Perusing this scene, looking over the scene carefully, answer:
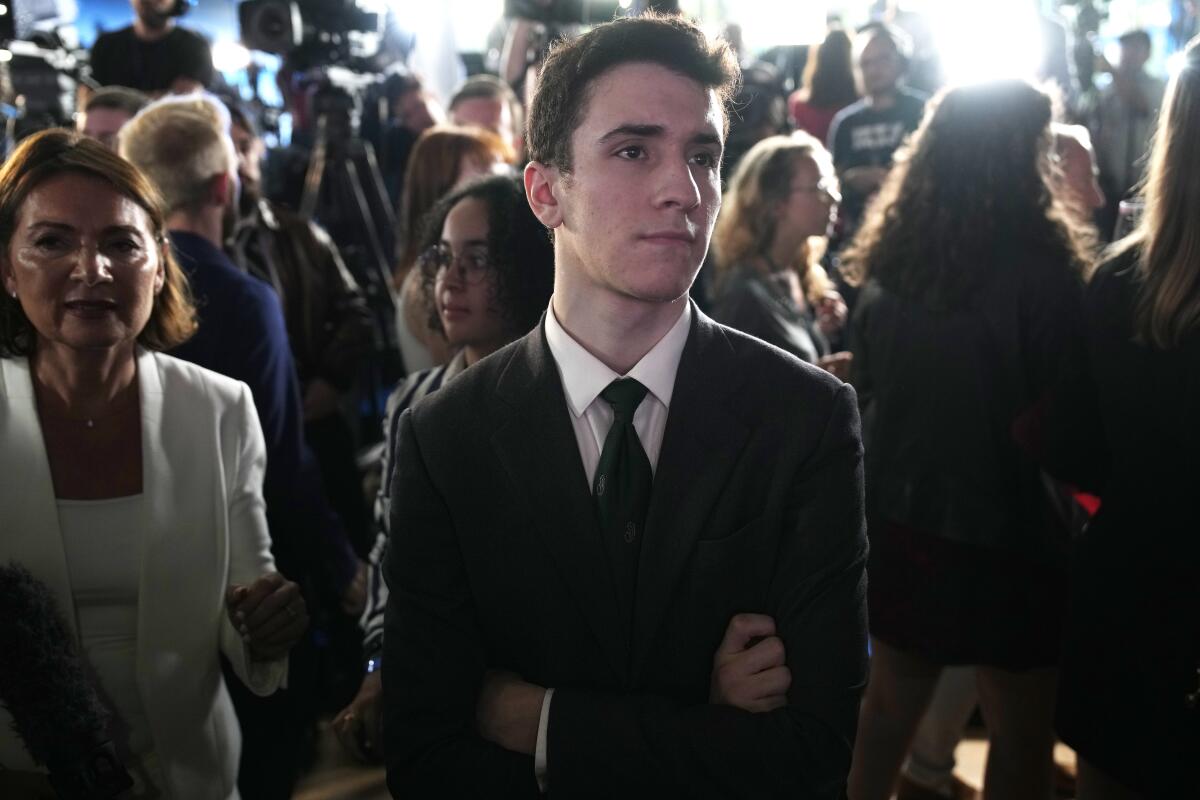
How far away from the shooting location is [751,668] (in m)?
1.24

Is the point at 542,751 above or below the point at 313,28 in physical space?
below

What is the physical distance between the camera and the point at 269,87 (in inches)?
329

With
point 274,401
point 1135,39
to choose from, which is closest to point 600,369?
point 274,401

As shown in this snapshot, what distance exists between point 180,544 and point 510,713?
0.65 meters

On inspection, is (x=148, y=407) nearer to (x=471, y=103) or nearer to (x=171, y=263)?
(x=171, y=263)

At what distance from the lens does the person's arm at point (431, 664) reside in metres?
1.25

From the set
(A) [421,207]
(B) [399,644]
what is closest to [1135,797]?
(B) [399,644]

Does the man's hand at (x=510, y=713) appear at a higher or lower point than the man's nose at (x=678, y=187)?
lower

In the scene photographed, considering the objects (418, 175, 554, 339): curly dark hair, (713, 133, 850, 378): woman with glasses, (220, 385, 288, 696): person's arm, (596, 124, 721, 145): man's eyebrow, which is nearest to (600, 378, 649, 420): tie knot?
(596, 124, 721, 145): man's eyebrow

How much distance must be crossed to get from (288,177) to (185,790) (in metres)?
3.17

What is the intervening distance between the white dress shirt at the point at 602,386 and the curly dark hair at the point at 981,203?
3.72ft

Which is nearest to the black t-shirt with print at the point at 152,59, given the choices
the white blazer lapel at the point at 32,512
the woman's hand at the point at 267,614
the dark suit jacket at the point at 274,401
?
the dark suit jacket at the point at 274,401

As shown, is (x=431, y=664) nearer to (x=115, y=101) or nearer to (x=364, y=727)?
(x=364, y=727)

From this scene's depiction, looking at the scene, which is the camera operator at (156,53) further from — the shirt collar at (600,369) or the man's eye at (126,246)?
the shirt collar at (600,369)
